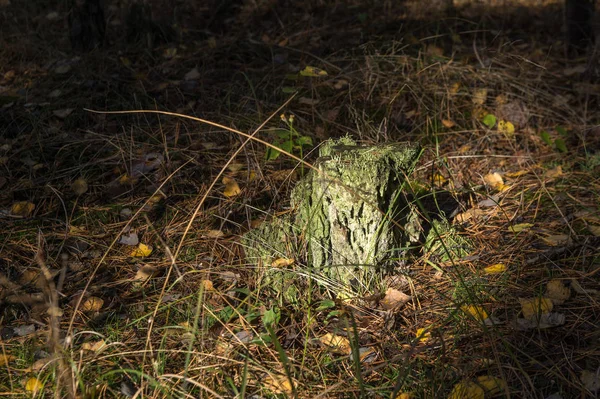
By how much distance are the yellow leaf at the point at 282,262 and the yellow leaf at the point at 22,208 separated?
43.6 inches

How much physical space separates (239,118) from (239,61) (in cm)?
78

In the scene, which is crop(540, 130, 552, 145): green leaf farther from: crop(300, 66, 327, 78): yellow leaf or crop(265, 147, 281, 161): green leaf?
crop(265, 147, 281, 161): green leaf

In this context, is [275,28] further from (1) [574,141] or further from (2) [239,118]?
(1) [574,141]

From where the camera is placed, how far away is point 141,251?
224 cm

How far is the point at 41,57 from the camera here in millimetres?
3908

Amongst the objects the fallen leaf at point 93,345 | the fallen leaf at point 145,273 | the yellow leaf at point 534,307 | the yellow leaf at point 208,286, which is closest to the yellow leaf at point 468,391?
the yellow leaf at point 534,307

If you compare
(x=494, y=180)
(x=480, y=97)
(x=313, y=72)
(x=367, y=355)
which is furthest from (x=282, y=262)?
(x=480, y=97)

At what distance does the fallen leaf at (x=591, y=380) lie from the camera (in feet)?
5.07

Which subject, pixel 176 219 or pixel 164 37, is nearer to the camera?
pixel 176 219

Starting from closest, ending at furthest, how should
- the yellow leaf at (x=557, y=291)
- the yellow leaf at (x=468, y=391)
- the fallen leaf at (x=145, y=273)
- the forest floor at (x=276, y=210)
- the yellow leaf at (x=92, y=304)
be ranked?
the yellow leaf at (x=468, y=391)
the forest floor at (x=276, y=210)
the yellow leaf at (x=557, y=291)
the yellow leaf at (x=92, y=304)
the fallen leaf at (x=145, y=273)

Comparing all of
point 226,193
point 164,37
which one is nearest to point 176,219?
point 226,193

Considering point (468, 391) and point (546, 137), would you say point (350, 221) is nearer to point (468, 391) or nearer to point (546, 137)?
point (468, 391)

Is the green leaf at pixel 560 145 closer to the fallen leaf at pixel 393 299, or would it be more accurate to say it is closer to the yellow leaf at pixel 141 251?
the fallen leaf at pixel 393 299

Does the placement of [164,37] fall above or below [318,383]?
above
